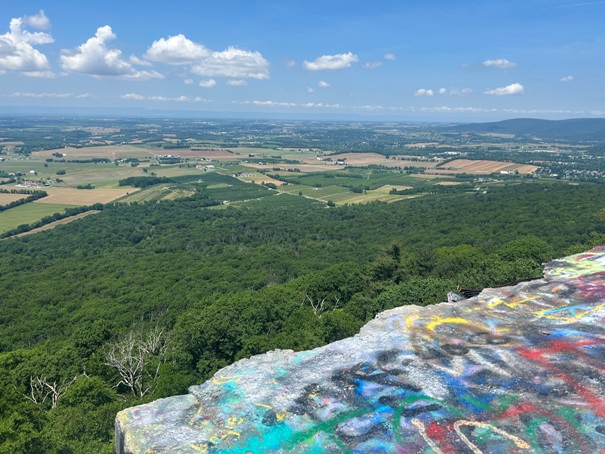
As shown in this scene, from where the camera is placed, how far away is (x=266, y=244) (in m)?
92.2

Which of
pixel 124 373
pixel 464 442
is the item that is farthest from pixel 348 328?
pixel 464 442

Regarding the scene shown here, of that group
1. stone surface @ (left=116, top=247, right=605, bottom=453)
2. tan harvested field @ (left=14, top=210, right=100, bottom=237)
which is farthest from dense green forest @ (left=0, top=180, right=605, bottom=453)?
stone surface @ (left=116, top=247, right=605, bottom=453)

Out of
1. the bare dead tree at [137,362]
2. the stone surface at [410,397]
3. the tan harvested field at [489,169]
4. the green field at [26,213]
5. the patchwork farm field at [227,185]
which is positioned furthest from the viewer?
the tan harvested field at [489,169]

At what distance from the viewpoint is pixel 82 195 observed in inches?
5659

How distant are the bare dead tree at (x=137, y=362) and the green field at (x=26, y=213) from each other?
9219cm

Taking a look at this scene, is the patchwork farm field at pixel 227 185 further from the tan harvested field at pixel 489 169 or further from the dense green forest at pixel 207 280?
the dense green forest at pixel 207 280

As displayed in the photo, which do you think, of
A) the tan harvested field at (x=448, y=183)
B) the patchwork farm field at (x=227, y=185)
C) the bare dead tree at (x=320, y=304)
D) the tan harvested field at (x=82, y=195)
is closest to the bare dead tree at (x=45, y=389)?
the bare dead tree at (x=320, y=304)

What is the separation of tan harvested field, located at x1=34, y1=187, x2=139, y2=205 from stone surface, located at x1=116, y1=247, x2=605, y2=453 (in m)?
134

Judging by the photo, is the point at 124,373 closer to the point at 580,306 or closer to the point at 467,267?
the point at 580,306

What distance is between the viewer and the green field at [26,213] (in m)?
110

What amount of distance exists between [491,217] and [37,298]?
78.9 meters

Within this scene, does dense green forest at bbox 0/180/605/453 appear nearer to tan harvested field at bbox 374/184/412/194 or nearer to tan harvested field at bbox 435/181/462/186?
tan harvested field at bbox 374/184/412/194

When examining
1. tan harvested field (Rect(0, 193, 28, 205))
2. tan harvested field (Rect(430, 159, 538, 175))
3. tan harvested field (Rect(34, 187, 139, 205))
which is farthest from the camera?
tan harvested field (Rect(430, 159, 538, 175))

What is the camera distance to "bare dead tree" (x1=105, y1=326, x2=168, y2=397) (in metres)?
29.1
